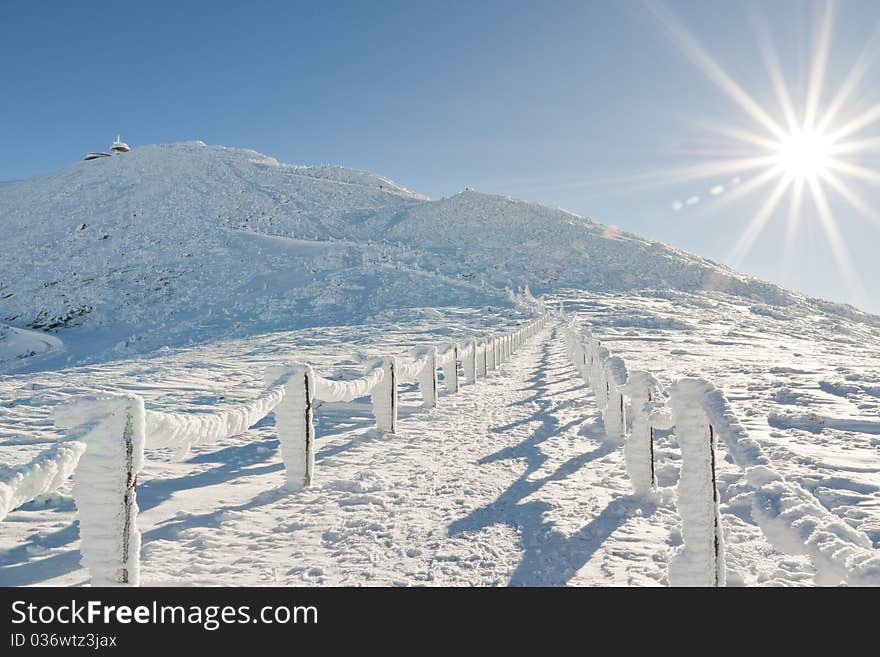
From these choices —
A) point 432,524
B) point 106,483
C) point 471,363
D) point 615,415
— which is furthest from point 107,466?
point 471,363

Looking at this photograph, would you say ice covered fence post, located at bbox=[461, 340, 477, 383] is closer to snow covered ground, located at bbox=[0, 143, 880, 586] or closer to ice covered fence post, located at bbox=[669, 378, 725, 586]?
snow covered ground, located at bbox=[0, 143, 880, 586]

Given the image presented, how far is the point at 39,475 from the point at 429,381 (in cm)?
788

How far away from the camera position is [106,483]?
2.94 m

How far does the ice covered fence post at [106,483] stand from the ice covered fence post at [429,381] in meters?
7.29

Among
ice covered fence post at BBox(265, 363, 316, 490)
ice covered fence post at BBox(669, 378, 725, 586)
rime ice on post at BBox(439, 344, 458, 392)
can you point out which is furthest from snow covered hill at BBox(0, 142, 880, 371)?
ice covered fence post at BBox(669, 378, 725, 586)

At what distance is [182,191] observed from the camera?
72.1m

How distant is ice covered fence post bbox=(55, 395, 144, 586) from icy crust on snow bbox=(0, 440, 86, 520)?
3.7 inches

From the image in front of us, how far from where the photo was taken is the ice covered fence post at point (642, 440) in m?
5.18

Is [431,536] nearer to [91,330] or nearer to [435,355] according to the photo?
[435,355]

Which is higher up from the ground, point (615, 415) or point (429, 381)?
point (429, 381)

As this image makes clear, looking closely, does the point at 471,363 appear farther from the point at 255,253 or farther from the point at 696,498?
the point at 255,253
